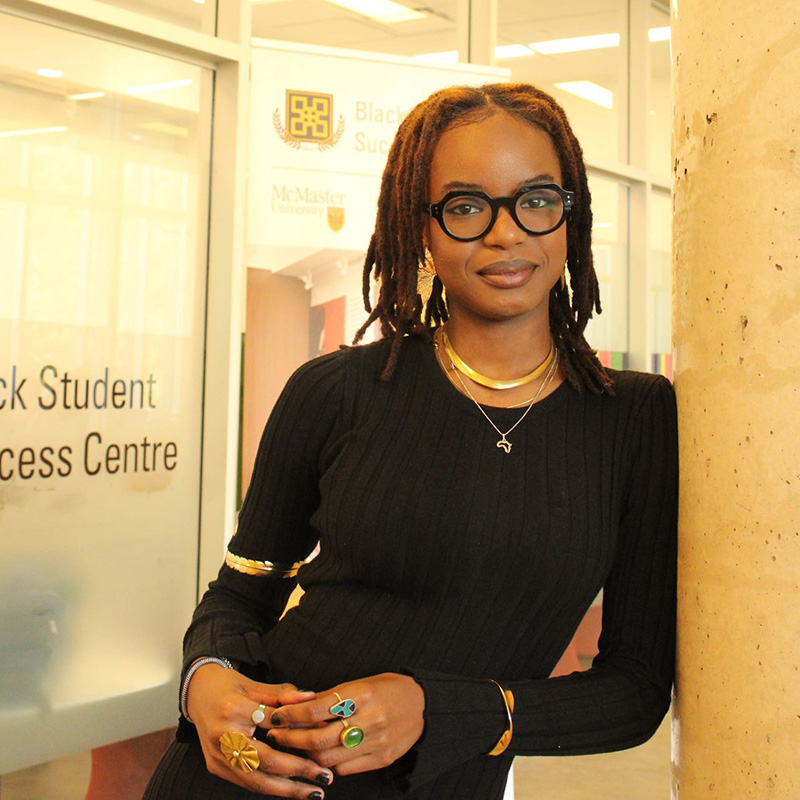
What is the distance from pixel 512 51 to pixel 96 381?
3.09 meters

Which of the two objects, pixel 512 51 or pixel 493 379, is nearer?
pixel 493 379

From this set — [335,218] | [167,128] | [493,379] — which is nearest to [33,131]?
[167,128]

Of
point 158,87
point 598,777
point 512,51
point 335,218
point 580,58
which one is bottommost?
point 598,777

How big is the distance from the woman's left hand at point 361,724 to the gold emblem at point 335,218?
2880mm

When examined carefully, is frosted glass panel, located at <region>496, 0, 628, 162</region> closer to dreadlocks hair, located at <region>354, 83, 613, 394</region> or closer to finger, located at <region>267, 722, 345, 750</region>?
dreadlocks hair, located at <region>354, 83, 613, 394</region>

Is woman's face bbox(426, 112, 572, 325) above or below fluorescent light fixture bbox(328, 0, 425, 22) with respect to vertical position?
below

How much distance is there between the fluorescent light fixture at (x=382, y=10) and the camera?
4.67 metres

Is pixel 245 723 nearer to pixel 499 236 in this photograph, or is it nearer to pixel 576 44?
pixel 499 236

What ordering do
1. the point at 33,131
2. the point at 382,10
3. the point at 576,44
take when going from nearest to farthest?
the point at 33,131 → the point at 382,10 → the point at 576,44

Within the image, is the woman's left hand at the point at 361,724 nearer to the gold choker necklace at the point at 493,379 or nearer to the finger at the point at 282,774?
the finger at the point at 282,774

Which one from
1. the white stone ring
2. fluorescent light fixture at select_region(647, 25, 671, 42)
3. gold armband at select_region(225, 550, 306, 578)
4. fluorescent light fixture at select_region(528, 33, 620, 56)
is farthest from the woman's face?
fluorescent light fixture at select_region(647, 25, 671, 42)

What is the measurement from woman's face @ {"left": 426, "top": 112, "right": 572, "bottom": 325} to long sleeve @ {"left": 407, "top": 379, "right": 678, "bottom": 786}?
24cm

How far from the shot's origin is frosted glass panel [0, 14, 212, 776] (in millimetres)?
3484

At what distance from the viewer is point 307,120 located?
155 inches
